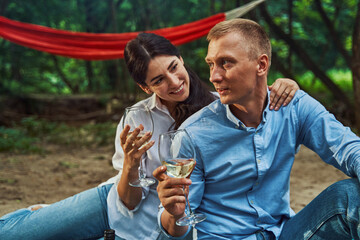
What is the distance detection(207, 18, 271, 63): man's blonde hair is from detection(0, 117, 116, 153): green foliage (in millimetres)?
4116

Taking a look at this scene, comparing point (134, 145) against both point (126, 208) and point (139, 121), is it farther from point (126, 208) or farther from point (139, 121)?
point (126, 208)

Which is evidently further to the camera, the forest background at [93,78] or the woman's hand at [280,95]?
the forest background at [93,78]

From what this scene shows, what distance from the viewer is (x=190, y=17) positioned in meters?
7.64

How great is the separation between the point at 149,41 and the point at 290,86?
64 cm

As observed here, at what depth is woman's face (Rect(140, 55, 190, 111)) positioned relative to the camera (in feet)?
5.75

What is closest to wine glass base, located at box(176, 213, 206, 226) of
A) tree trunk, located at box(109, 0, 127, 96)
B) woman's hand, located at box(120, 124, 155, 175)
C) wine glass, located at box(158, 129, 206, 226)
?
wine glass, located at box(158, 129, 206, 226)

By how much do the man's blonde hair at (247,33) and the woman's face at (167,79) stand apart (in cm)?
33

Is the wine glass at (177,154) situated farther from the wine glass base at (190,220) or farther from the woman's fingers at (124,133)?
the woman's fingers at (124,133)

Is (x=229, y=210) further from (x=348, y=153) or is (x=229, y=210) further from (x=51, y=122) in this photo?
(x=51, y=122)

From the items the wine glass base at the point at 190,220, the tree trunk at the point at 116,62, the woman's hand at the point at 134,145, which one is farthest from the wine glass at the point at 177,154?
the tree trunk at the point at 116,62

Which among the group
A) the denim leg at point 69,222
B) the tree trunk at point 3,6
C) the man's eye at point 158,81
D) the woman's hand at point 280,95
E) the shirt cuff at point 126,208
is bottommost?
the denim leg at point 69,222

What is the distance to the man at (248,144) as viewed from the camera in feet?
4.67

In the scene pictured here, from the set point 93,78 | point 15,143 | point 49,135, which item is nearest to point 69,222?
point 15,143

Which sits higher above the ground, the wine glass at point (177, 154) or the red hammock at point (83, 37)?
the red hammock at point (83, 37)
